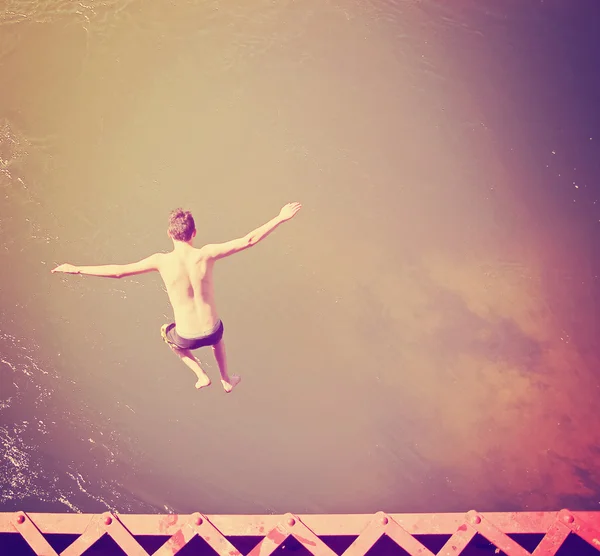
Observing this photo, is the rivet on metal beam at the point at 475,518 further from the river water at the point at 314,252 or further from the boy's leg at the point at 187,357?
the boy's leg at the point at 187,357

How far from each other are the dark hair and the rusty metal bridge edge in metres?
2.13

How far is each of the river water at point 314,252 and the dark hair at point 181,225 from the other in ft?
4.50

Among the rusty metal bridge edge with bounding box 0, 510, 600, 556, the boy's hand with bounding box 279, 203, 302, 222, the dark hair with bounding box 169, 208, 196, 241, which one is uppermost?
the boy's hand with bounding box 279, 203, 302, 222

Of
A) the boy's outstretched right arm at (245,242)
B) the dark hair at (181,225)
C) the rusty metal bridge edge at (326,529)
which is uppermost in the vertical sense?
the boy's outstretched right arm at (245,242)

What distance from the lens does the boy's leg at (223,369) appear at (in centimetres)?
377

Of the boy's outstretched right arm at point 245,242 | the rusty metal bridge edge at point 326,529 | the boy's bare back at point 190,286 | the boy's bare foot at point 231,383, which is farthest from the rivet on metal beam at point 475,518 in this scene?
the boy's outstretched right arm at point 245,242

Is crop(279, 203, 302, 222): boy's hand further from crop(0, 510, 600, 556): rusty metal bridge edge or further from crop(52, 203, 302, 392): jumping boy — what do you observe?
crop(0, 510, 600, 556): rusty metal bridge edge

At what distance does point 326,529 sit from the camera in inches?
143

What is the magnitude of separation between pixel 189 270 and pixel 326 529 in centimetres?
216

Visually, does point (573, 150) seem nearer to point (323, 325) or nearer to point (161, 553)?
point (323, 325)

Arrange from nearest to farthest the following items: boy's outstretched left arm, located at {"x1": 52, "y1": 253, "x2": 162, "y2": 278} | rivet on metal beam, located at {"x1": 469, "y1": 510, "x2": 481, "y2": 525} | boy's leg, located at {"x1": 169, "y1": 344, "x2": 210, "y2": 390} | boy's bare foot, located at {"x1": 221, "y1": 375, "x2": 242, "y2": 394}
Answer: boy's outstretched left arm, located at {"x1": 52, "y1": 253, "x2": 162, "y2": 278}, rivet on metal beam, located at {"x1": 469, "y1": 510, "x2": 481, "y2": 525}, boy's leg, located at {"x1": 169, "y1": 344, "x2": 210, "y2": 390}, boy's bare foot, located at {"x1": 221, "y1": 375, "x2": 242, "y2": 394}

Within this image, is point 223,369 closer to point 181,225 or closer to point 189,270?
point 189,270

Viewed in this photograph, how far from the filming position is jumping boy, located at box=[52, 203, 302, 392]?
10.5ft

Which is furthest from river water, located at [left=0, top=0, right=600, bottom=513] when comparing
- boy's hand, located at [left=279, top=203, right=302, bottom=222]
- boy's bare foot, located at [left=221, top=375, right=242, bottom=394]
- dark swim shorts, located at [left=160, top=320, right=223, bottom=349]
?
boy's hand, located at [left=279, top=203, right=302, bottom=222]
